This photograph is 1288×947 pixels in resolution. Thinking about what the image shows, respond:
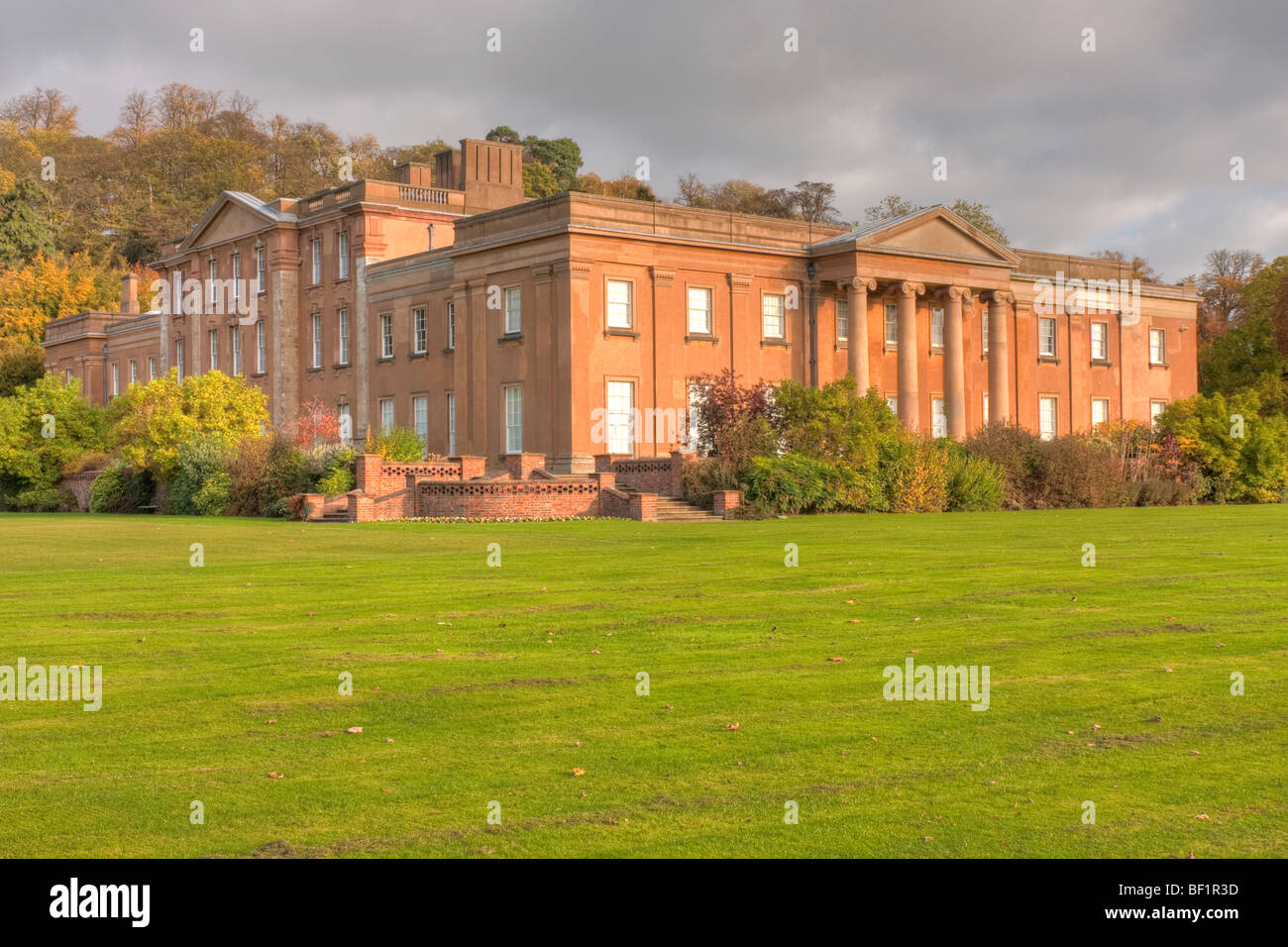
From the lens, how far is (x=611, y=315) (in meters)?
45.6

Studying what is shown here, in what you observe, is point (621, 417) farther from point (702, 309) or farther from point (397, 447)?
point (397, 447)

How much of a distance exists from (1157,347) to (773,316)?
23450mm

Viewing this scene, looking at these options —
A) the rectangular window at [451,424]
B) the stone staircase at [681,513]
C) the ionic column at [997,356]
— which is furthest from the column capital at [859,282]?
the stone staircase at [681,513]

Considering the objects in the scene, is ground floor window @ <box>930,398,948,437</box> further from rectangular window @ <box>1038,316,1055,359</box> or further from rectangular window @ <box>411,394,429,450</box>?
rectangular window @ <box>411,394,429,450</box>

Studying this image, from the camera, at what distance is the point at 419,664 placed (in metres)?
11.1

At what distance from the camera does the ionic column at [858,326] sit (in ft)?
160

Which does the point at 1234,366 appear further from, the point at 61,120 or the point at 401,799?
the point at 61,120

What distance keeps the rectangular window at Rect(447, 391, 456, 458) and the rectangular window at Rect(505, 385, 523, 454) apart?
3327mm

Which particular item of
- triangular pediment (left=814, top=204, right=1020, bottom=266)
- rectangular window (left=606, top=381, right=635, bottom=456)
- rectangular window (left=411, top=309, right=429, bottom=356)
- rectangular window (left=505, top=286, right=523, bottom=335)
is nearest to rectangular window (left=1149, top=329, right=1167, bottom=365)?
triangular pediment (left=814, top=204, right=1020, bottom=266)

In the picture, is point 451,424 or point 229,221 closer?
point 451,424

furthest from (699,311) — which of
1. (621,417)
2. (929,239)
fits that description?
(929,239)

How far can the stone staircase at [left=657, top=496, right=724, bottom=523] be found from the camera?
115 ft
